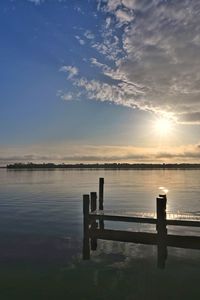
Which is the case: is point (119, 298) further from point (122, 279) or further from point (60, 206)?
point (60, 206)

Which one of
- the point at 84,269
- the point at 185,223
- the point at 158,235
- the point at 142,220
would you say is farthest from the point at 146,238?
the point at 84,269

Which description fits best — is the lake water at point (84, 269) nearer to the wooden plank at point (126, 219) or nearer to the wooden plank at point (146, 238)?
the wooden plank at point (146, 238)

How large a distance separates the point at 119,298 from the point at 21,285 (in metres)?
3.88

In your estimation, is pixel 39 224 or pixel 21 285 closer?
pixel 21 285

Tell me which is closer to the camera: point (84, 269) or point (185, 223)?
point (84, 269)

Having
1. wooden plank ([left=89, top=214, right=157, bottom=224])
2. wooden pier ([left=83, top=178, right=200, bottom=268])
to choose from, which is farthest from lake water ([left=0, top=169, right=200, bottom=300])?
wooden plank ([left=89, top=214, right=157, bottom=224])

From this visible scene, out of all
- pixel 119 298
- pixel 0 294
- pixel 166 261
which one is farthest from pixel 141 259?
pixel 0 294

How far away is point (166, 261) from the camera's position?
580 inches

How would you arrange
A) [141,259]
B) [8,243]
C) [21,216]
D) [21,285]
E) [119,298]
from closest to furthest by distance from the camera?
1. [119,298]
2. [21,285]
3. [141,259]
4. [8,243]
5. [21,216]

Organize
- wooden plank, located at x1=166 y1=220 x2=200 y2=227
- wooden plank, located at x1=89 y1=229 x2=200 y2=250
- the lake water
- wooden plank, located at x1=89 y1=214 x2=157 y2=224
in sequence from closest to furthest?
the lake water
wooden plank, located at x1=166 y1=220 x2=200 y2=227
wooden plank, located at x1=89 y1=229 x2=200 y2=250
wooden plank, located at x1=89 y1=214 x2=157 y2=224

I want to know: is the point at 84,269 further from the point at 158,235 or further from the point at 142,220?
the point at 158,235

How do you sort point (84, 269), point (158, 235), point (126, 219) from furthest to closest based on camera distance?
point (126, 219) < point (158, 235) < point (84, 269)

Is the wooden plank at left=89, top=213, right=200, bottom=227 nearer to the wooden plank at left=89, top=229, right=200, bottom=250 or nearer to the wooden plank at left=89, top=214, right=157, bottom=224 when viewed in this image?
the wooden plank at left=89, top=214, right=157, bottom=224

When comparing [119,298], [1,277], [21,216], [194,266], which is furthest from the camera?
[21,216]
